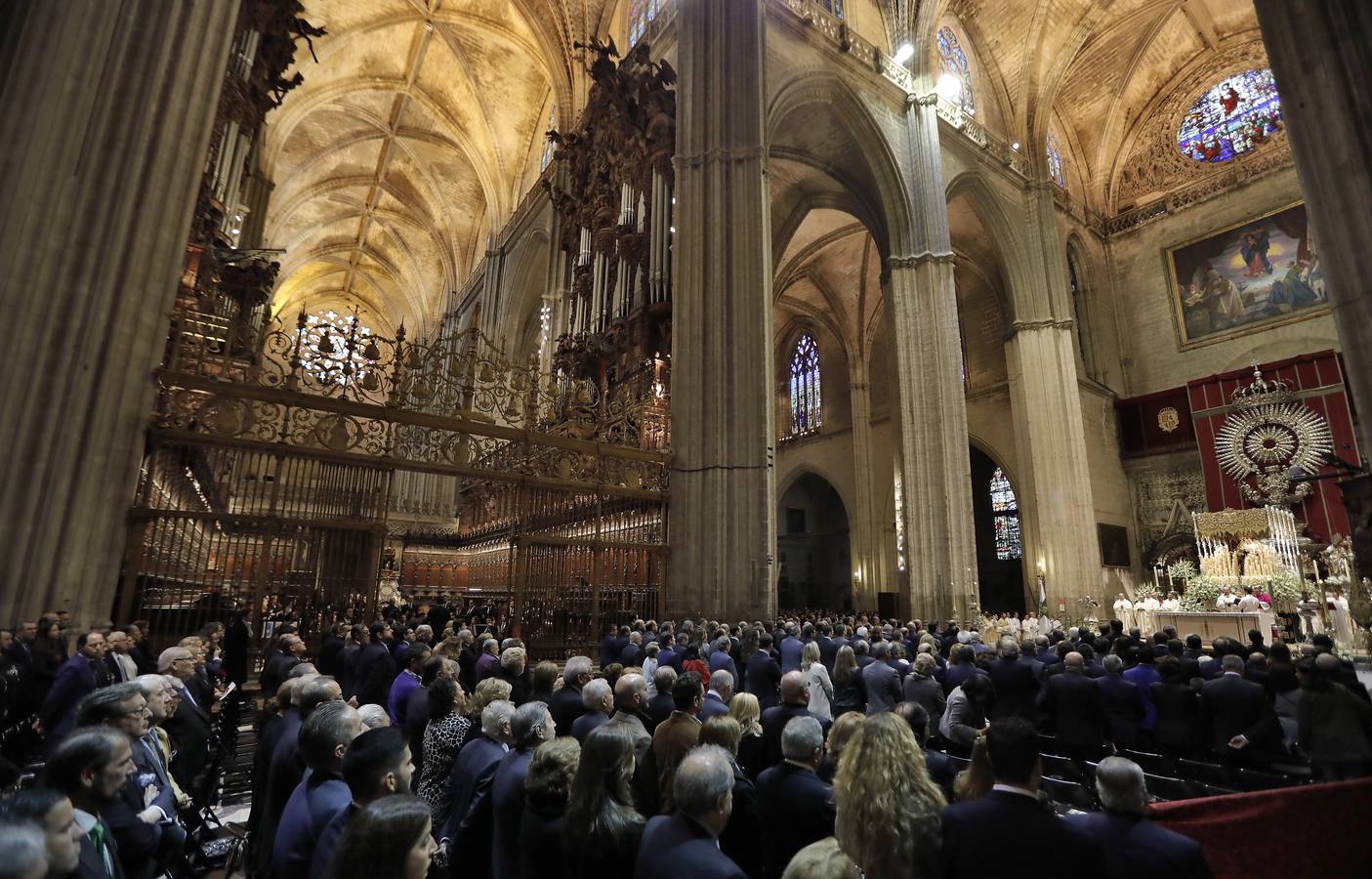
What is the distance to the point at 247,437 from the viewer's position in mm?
7109

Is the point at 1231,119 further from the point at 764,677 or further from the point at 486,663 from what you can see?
the point at 486,663

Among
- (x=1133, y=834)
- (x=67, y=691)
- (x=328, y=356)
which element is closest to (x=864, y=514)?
(x=328, y=356)

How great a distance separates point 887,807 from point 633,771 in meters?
0.78

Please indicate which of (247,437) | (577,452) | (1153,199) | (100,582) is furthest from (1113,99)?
(100,582)

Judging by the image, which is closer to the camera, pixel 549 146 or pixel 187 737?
pixel 187 737

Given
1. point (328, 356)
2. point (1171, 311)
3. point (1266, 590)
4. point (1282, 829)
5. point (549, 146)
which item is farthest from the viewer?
point (549, 146)

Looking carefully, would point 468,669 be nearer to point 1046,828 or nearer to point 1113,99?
point 1046,828

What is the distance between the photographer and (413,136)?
2345cm

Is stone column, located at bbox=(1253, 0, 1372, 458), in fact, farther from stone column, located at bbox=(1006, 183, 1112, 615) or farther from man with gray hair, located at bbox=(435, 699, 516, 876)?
stone column, located at bbox=(1006, 183, 1112, 615)

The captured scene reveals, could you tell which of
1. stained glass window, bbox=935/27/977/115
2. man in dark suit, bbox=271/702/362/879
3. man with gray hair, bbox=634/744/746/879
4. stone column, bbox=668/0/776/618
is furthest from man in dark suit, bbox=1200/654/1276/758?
stained glass window, bbox=935/27/977/115

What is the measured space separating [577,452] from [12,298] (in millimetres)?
5599

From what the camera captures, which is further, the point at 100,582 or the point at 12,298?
the point at 100,582

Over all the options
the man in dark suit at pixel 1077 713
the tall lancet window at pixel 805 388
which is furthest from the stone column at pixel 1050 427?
the man in dark suit at pixel 1077 713

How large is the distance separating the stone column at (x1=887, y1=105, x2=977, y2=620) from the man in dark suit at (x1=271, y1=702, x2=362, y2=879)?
12749 millimetres
